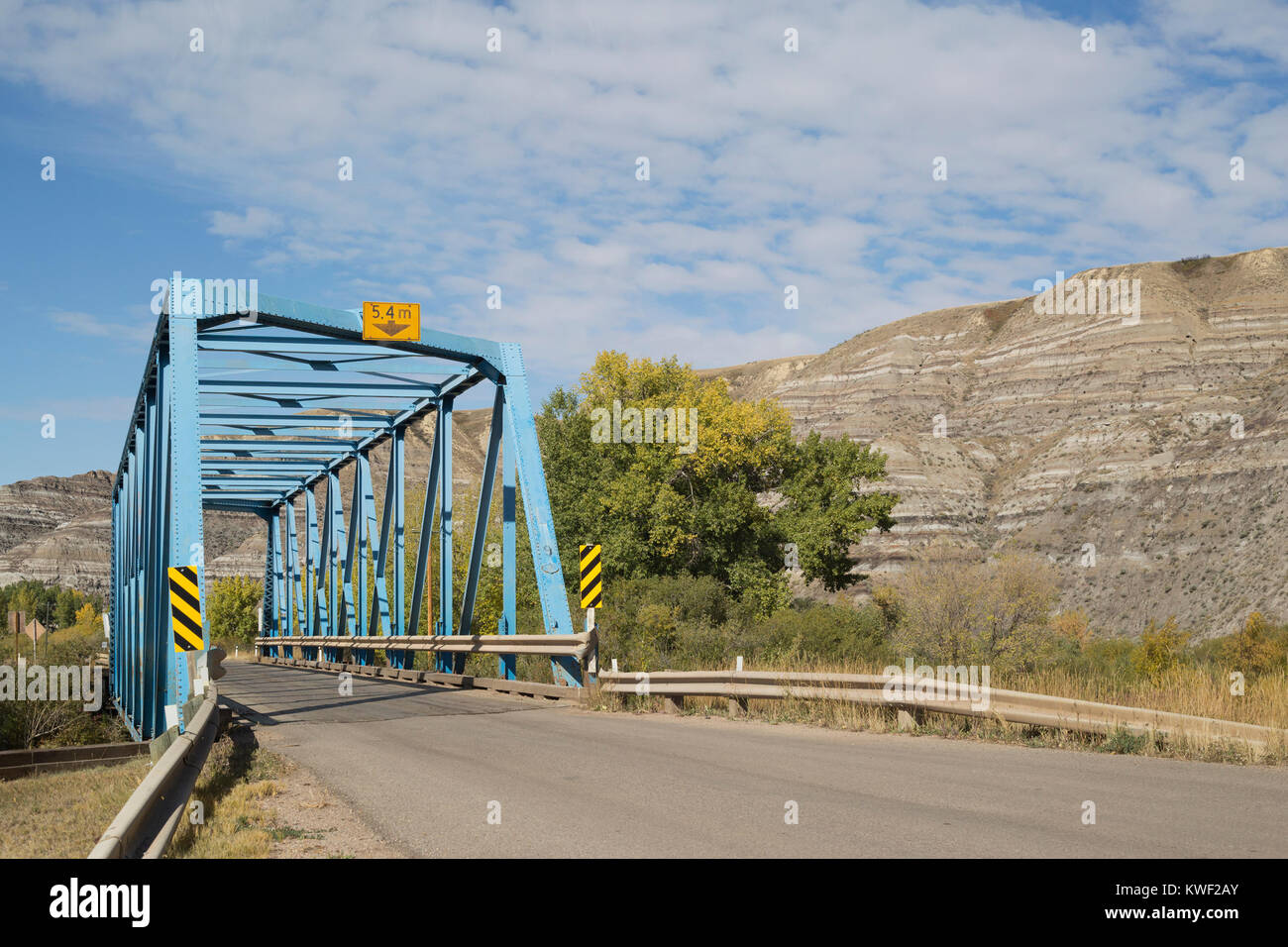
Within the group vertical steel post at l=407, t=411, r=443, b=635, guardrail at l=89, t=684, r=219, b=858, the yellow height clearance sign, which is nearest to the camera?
guardrail at l=89, t=684, r=219, b=858

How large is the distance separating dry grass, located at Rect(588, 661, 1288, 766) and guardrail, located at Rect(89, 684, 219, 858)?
591cm

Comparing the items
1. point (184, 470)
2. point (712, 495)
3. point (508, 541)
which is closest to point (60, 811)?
point (184, 470)

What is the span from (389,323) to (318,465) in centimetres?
1912

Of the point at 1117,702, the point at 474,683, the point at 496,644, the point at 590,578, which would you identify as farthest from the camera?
the point at 474,683

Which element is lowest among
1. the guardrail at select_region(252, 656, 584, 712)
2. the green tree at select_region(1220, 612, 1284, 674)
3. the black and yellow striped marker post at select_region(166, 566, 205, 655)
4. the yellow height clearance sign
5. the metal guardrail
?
the green tree at select_region(1220, 612, 1284, 674)

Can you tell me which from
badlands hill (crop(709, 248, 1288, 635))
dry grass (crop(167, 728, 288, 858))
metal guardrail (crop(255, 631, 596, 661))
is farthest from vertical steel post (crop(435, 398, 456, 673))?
badlands hill (crop(709, 248, 1288, 635))

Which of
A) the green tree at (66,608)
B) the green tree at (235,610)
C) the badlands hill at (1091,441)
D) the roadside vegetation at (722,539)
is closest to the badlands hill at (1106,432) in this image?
the badlands hill at (1091,441)

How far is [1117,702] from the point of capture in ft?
28.4

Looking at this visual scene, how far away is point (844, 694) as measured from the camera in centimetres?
1030

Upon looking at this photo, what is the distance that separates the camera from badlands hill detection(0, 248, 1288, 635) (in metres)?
55.5

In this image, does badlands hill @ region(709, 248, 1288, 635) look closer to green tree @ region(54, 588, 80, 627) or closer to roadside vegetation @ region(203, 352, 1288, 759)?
roadside vegetation @ region(203, 352, 1288, 759)

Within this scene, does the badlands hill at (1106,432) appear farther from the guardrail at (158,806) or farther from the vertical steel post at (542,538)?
the guardrail at (158,806)

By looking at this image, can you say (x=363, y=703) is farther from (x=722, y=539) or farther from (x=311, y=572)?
(x=722, y=539)

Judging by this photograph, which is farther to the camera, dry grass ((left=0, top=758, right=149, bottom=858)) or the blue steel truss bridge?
the blue steel truss bridge
